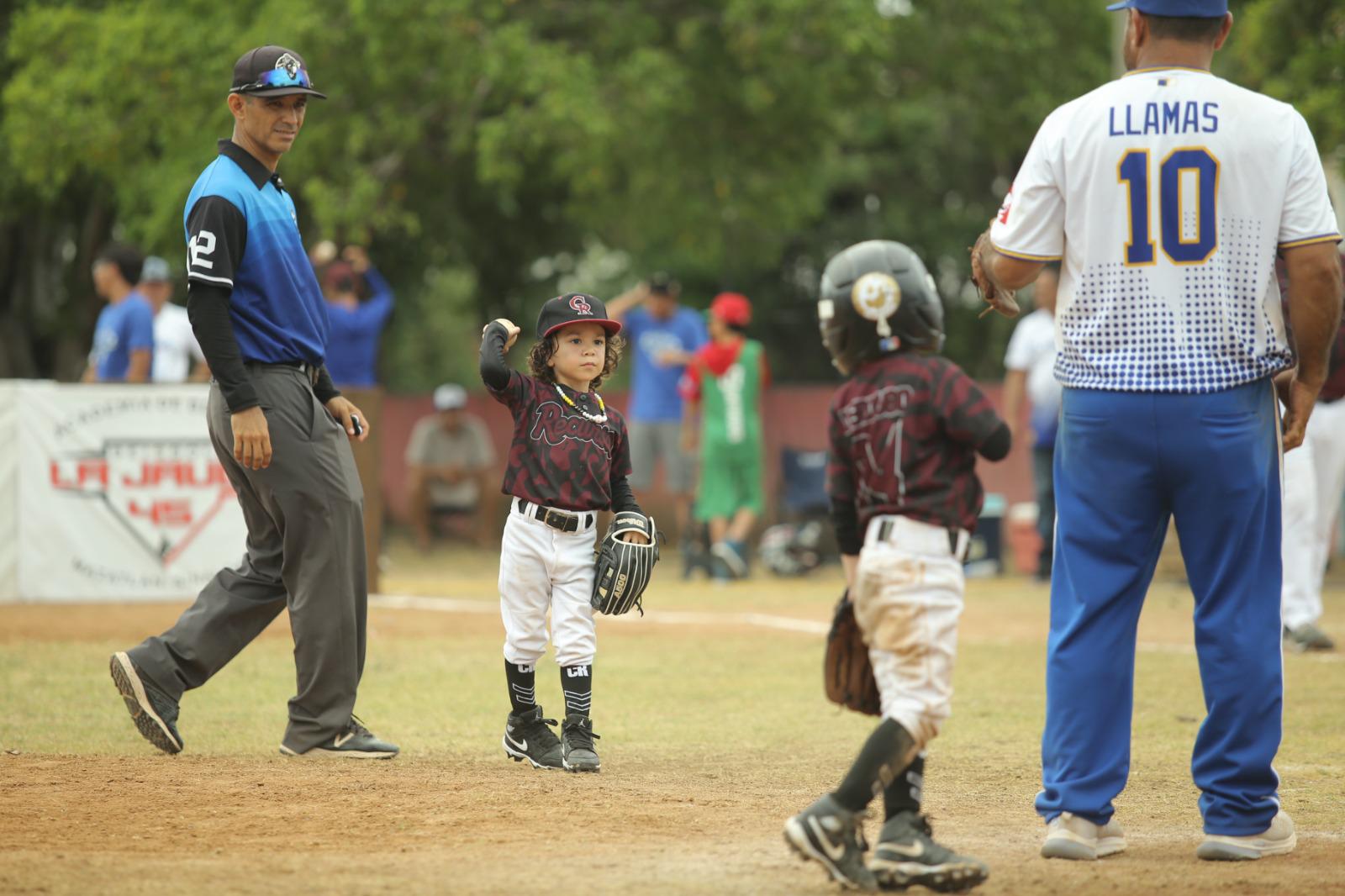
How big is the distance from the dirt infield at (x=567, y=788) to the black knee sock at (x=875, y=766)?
0.27 m

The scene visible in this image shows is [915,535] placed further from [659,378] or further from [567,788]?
[659,378]

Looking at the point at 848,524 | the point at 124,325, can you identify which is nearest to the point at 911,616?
the point at 848,524

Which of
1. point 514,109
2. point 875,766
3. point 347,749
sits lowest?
point 347,749

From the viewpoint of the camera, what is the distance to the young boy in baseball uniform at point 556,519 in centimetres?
609

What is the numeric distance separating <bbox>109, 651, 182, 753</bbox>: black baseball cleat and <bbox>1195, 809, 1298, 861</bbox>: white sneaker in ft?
12.1

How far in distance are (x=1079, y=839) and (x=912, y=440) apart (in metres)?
1.24

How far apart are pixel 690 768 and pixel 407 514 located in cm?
1591

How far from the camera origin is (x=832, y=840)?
4.21 metres

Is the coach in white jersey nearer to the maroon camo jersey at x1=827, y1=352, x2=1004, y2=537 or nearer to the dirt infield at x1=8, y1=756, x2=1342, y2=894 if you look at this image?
the dirt infield at x1=8, y1=756, x2=1342, y2=894

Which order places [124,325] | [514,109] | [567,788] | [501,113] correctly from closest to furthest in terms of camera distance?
[567,788]
[124,325]
[514,109]
[501,113]

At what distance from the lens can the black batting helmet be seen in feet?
14.9

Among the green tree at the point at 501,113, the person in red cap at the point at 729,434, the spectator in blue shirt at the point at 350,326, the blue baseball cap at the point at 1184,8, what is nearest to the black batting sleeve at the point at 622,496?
the blue baseball cap at the point at 1184,8

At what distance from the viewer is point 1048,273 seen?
579 inches

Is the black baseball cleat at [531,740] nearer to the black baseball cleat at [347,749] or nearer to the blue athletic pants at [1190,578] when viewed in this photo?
the black baseball cleat at [347,749]
